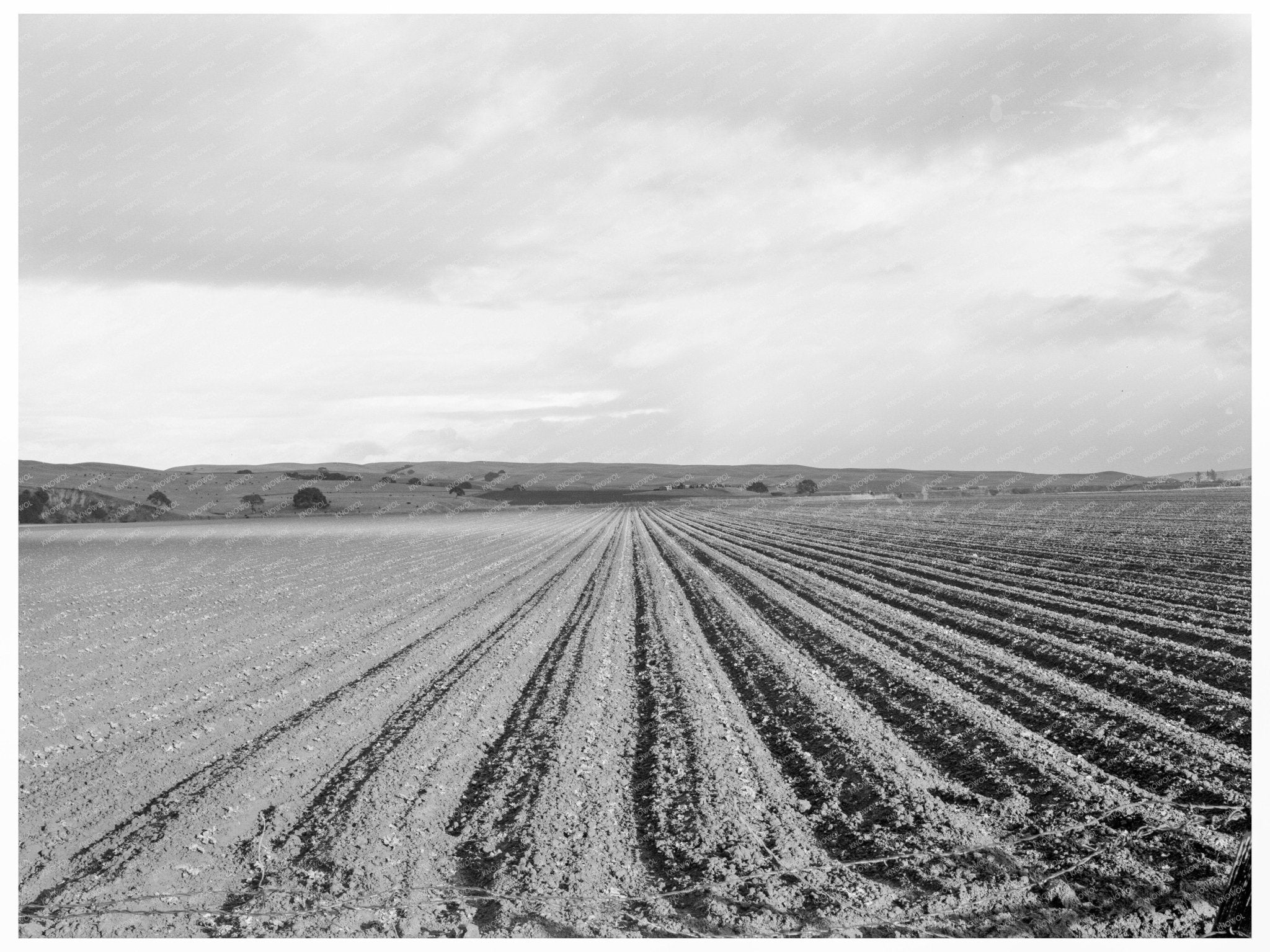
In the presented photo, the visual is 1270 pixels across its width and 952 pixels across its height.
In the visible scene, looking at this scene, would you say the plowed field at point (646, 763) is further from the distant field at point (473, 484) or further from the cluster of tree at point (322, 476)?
the cluster of tree at point (322, 476)

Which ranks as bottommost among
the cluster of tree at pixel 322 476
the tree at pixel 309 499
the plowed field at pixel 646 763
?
the plowed field at pixel 646 763

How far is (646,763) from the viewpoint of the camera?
4.87 m

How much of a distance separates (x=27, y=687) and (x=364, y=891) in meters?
5.72

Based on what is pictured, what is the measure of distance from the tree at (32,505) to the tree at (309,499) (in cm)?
2149

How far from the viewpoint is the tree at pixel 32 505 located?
21656 mm

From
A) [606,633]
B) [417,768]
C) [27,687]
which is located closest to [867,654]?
[606,633]

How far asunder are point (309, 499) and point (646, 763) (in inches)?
1733

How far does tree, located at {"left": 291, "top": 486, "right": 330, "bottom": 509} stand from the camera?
44000 mm

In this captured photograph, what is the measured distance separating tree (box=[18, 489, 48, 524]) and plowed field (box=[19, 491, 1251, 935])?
42.9ft

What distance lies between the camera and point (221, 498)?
128 feet

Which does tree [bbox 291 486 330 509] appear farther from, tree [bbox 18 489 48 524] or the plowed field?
the plowed field

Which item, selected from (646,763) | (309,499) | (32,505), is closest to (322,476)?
(309,499)

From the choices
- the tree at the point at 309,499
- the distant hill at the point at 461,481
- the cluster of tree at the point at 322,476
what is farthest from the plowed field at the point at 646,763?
the cluster of tree at the point at 322,476
